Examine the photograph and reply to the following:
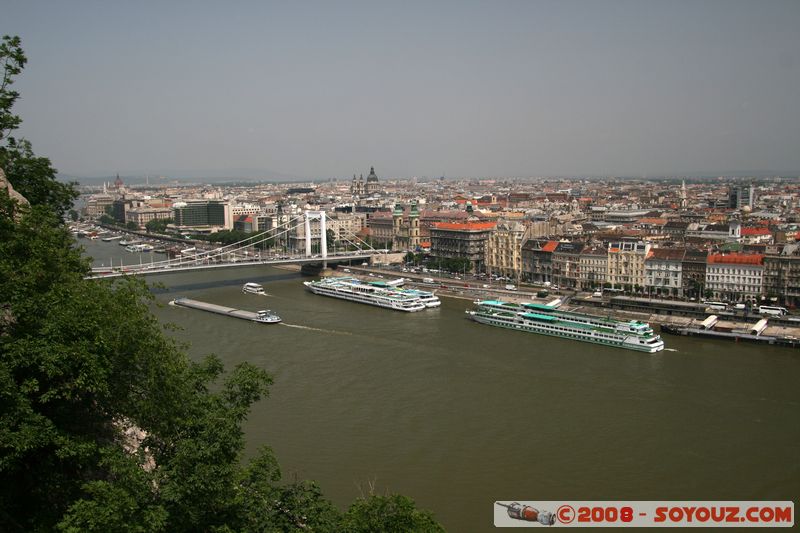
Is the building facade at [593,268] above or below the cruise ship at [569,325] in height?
above

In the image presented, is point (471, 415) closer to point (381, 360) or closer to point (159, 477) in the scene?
point (381, 360)

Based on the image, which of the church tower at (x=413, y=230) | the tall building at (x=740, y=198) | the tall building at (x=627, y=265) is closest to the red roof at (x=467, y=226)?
the church tower at (x=413, y=230)

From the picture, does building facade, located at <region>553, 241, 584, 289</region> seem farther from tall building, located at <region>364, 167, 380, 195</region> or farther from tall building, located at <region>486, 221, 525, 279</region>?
tall building, located at <region>364, 167, 380, 195</region>

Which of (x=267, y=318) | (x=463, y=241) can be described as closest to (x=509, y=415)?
(x=267, y=318)

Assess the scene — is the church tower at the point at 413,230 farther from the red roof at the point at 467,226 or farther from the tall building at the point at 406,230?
the red roof at the point at 467,226

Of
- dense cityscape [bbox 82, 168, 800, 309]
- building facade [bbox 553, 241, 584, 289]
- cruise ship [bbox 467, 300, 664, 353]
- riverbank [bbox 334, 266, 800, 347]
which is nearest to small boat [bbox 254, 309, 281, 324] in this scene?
cruise ship [bbox 467, 300, 664, 353]

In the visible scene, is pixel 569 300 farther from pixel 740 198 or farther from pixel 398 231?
pixel 740 198
